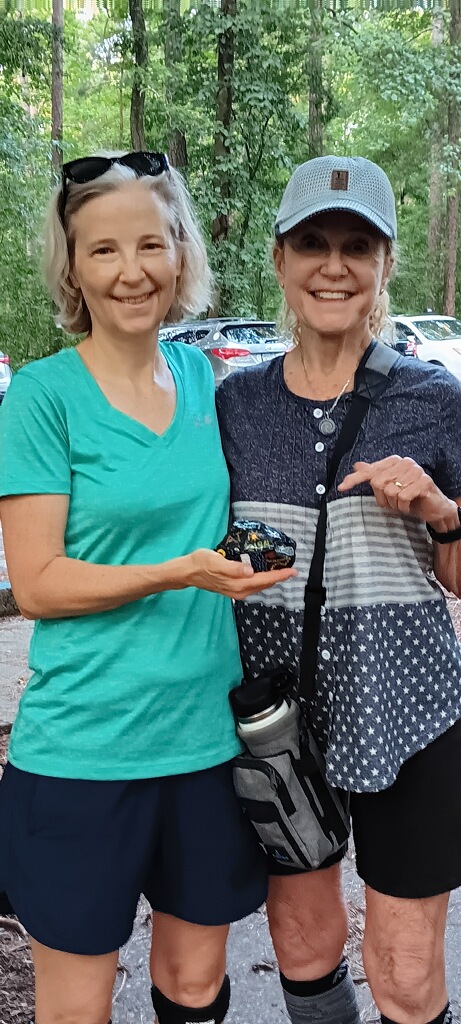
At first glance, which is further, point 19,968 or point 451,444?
point 19,968

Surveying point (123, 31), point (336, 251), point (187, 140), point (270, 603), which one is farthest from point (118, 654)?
point (123, 31)

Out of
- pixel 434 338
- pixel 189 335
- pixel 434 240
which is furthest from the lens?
pixel 434 240

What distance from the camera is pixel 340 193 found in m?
1.83

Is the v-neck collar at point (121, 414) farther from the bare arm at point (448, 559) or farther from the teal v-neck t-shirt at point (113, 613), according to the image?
the bare arm at point (448, 559)

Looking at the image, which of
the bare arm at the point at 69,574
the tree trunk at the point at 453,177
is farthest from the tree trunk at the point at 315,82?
the bare arm at the point at 69,574

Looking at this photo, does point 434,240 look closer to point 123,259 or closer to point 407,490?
point 123,259

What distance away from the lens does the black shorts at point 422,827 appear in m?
1.77

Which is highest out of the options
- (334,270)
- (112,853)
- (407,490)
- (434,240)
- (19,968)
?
(334,270)

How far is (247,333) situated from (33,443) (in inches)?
483

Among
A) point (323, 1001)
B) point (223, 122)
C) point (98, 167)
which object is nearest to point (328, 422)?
point (98, 167)

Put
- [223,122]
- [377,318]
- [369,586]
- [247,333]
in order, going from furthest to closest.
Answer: [223,122] → [247,333] → [377,318] → [369,586]

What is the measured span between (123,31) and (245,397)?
18.5m

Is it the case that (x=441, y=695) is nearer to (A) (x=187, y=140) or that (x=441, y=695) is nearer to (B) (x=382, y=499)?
(B) (x=382, y=499)

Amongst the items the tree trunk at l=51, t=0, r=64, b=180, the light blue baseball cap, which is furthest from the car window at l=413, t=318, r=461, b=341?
the light blue baseball cap
